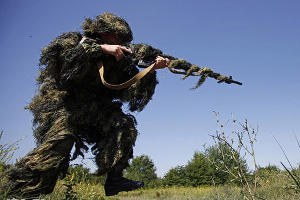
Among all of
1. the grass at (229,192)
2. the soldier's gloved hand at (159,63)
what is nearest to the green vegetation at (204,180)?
the grass at (229,192)

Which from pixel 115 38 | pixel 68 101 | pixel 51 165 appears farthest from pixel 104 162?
pixel 115 38

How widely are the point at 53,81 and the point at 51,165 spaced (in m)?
1.51

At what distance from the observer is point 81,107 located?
144 inches

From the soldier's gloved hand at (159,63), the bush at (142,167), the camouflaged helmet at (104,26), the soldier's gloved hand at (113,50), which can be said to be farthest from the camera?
the bush at (142,167)

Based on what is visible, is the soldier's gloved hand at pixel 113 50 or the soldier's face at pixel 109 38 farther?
the soldier's face at pixel 109 38

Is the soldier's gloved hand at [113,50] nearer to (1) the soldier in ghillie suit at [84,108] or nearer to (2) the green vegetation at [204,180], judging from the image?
(1) the soldier in ghillie suit at [84,108]

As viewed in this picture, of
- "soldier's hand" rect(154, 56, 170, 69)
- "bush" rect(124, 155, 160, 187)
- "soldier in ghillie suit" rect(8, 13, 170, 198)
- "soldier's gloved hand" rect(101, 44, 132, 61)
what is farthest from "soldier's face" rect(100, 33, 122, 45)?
"bush" rect(124, 155, 160, 187)

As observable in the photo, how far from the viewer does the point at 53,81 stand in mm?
4145

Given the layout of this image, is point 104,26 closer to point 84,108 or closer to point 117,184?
point 84,108

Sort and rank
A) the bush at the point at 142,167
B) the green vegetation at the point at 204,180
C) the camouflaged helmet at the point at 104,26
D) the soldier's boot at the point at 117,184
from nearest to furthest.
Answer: the green vegetation at the point at 204,180, the soldier's boot at the point at 117,184, the camouflaged helmet at the point at 104,26, the bush at the point at 142,167

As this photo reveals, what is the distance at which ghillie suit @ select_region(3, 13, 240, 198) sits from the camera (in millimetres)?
3227

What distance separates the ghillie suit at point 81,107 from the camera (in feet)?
10.6

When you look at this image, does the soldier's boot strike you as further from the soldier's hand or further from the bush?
the bush

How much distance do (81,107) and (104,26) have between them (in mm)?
1315
